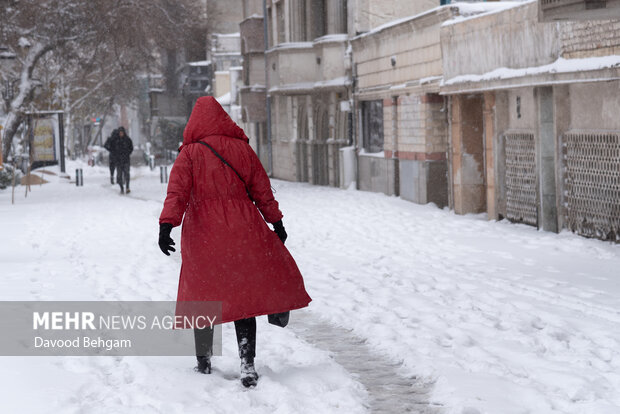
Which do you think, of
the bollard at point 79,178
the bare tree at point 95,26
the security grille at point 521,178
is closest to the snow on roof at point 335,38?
the bare tree at point 95,26

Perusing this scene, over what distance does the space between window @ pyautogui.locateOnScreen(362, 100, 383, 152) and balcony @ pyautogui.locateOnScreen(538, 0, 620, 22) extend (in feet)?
42.7

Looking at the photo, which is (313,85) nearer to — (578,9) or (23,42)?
(23,42)

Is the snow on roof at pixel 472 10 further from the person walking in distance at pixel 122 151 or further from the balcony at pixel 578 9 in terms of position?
the person walking in distance at pixel 122 151

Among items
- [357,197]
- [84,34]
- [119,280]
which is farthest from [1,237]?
[84,34]

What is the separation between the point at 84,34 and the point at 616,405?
2436 centimetres

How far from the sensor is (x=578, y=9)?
11258mm

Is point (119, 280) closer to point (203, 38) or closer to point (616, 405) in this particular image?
point (616, 405)

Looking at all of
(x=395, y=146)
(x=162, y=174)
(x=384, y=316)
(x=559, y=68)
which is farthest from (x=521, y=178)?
(x=162, y=174)

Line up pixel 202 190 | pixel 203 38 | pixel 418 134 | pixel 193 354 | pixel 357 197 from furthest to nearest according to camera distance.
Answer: pixel 203 38, pixel 357 197, pixel 418 134, pixel 193 354, pixel 202 190

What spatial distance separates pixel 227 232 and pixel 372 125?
66.6ft

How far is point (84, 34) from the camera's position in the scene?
2817cm

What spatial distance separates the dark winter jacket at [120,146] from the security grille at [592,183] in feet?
49.6

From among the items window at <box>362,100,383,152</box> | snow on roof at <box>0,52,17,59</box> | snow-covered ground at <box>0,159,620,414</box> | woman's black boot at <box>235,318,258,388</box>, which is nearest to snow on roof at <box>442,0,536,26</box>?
snow-covered ground at <box>0,159,620,414</box>

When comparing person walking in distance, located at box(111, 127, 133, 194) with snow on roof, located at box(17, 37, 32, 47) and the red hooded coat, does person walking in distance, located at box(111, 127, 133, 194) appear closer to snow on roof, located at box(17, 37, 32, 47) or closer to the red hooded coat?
snow on roof, located at box(17, 37, 32, 47)
